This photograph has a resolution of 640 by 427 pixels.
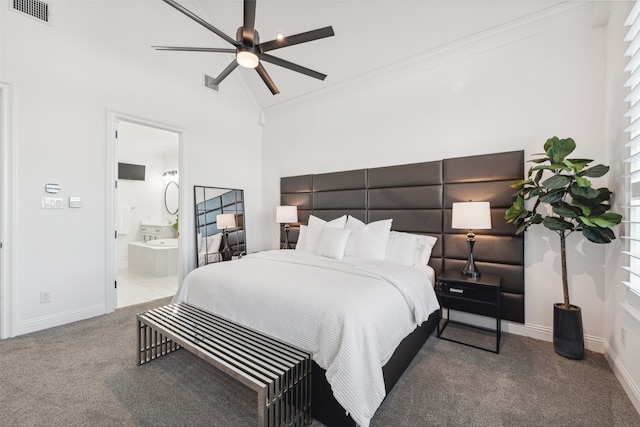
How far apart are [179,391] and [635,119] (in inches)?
140

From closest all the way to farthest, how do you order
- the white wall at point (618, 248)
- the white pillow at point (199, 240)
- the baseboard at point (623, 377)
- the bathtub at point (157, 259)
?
the baseboard at point (623, 377), the white wall at point (618, 248), the white pillow at point (199, 240), the bathtub at point (157, 259)

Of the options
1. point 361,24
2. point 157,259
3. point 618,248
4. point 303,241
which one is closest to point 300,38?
point 361,24

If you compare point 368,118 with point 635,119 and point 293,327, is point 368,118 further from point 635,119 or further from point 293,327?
point 293,327

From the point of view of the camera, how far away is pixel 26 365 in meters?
2.15

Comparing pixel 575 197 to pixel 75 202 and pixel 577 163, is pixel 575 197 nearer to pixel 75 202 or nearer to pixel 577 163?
pixel 577 163

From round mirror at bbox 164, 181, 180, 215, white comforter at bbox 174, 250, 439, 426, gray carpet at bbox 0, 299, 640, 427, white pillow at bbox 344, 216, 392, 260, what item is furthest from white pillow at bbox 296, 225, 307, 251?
round mirror at bbox 164, 181, 180, 215

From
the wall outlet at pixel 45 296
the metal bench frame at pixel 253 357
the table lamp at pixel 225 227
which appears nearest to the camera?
the metal bench frame at pixel 253 357

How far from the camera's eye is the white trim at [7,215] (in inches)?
103

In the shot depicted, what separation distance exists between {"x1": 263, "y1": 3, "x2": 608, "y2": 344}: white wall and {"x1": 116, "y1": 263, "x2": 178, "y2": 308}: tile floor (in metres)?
3.36

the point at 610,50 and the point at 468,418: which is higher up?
the point at 610,50

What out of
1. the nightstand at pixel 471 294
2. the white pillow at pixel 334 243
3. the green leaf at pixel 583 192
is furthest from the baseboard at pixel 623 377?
the white pillow at pixel 334 243

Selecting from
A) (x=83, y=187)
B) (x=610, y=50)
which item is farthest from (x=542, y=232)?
(x=83, y=187)

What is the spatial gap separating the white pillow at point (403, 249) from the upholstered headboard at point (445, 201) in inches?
11.0

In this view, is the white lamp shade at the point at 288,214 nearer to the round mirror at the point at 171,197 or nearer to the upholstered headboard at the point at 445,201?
the upholstered headboard at the point at 445,201
